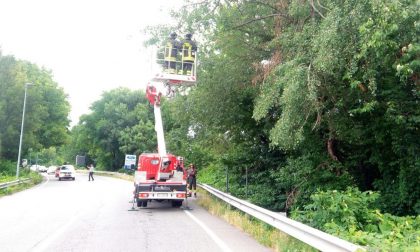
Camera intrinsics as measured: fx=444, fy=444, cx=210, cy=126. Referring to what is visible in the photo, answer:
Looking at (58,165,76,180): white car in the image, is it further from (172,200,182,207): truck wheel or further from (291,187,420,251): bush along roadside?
(291,187,420,251): bush along roadside

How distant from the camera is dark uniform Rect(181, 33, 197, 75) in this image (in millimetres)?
13938

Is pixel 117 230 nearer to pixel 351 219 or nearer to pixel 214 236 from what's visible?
pixel 214 236

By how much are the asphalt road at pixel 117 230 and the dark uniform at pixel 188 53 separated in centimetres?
463

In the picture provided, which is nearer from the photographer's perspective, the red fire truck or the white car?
the red fire truck

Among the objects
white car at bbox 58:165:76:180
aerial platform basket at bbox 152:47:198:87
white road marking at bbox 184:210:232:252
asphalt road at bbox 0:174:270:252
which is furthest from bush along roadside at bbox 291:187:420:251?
white car at bbox 58:165:76:180

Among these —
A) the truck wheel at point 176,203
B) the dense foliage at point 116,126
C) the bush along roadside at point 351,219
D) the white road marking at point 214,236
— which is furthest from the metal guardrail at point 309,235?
the dense foliage at point 116,126

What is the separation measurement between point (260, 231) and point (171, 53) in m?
6.76

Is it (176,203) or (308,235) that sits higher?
(308,235)

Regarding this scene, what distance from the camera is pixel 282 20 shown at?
12375 mm

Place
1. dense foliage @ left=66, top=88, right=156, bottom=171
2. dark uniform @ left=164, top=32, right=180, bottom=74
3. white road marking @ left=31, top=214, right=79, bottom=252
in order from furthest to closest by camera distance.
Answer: dense foliage @ left=66, top=88, right=156, bottom=171 → dark uniform @ left=164, top=32, right=180, bottom=74 → white road marking @ left=31, top=214, right=79, bottom=252

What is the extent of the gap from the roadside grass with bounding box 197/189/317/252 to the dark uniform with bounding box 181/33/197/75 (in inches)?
178

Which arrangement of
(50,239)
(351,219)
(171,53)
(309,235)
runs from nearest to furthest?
(309,235)
(351,219)
(50,239)
(171,53)

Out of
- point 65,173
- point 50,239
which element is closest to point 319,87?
point 50,239

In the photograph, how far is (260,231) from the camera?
30.8ft
